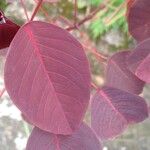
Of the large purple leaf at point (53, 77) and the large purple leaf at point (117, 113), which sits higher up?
the large purple leaf at point (53, 77)

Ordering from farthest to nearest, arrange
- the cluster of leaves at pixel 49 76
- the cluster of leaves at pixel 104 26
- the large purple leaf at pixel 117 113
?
1. the cluster of leaves at pixel 104 26
2. the large purple leaf at pixel 117 113
3. the cluster of leaves at pixel 49 76

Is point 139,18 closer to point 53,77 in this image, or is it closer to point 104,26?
point 53,77

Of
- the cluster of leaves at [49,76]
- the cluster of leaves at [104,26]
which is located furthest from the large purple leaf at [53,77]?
the cluster of leaves at [104,26]

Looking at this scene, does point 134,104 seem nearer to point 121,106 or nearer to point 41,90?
point 121,106

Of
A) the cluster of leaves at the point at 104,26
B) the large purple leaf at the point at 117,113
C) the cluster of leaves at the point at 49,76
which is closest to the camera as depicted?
the cluster of leaves at the point at 49,76

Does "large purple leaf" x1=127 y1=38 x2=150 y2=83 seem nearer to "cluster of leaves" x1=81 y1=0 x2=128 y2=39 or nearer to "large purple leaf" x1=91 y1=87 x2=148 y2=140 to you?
"large purple leaf" x1=91 y1=87 x2=148 y2=140

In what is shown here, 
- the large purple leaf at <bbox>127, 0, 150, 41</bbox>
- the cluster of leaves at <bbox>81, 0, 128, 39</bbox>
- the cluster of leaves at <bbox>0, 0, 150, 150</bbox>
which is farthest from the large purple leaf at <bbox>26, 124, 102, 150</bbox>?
the cluster of leaves at <bbox>81, 0, 128, 39</bbox>

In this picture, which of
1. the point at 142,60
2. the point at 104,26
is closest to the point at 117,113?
the point at 142,60

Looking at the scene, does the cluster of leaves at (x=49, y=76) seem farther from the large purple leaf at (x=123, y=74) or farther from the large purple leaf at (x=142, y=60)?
the large purple leaf at (x=123, y=74)
